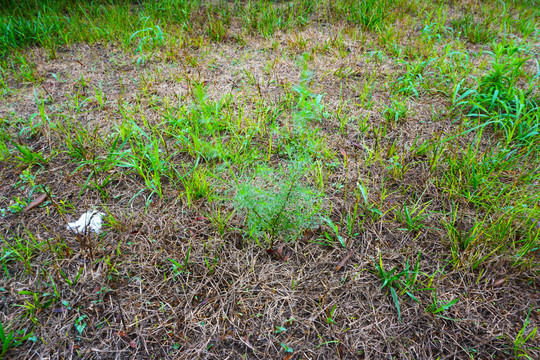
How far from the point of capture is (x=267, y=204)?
5.17ft

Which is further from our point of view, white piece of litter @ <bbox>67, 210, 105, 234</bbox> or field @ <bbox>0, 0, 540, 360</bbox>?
white piece of litter @ <bbox>67, 210, 105, 234</bbox>

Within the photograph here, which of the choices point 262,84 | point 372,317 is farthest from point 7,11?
point 372,317

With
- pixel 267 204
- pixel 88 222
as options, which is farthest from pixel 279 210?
pixel 88 222

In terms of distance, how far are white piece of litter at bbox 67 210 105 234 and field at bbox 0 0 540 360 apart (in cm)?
4

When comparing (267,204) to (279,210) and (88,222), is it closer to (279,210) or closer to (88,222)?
(279,210)

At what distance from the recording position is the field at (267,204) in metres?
1.36

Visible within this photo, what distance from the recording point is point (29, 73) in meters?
2.73

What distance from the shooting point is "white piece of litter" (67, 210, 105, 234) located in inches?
65.5

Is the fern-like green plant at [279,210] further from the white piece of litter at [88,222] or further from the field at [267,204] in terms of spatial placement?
the white piece of litter at [88,222]

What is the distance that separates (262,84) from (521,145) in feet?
6.76

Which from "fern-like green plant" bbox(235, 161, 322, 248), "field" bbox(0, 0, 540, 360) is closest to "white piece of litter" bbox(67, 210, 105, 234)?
"field" bbox(0, 0, 540, 360)

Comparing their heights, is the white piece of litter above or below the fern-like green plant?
below

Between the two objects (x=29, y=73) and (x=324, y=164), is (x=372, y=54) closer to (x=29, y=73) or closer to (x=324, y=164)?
(x=324, y=164)

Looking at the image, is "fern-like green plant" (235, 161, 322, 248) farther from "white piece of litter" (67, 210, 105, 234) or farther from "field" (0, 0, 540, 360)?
"white piece of litter" (67, 210, 105, 234)
